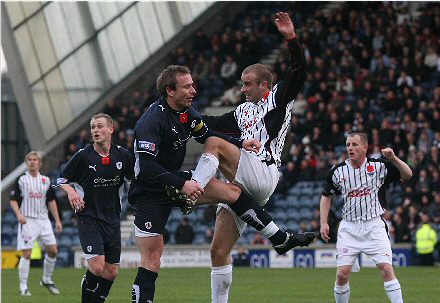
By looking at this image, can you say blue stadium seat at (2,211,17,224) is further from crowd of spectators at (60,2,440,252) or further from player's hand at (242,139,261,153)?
player's hand at (242,139,261,153)

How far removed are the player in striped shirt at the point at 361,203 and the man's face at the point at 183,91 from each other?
3054mm

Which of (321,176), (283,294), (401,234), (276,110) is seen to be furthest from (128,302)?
(321,176)

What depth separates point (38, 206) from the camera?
734 inches

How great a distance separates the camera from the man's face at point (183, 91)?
970 centimetres

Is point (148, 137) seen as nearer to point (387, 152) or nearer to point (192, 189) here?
point (192, 189)

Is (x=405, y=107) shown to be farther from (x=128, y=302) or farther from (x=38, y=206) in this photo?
(x=128, y=302)

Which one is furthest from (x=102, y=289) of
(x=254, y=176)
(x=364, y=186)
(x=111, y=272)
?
(x=364, y=186)

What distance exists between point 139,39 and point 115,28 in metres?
1.12

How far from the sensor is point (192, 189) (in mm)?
9375

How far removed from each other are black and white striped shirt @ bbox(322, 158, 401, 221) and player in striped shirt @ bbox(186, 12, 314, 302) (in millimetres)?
2285

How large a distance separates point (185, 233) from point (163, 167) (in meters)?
18.6

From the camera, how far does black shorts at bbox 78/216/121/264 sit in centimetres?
1142

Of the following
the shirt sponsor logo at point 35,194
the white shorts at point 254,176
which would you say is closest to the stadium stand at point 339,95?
the shirt sponsor logo at point 35,194

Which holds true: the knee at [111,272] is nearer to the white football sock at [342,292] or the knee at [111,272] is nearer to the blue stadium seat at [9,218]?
the white football sock at [342,292]
